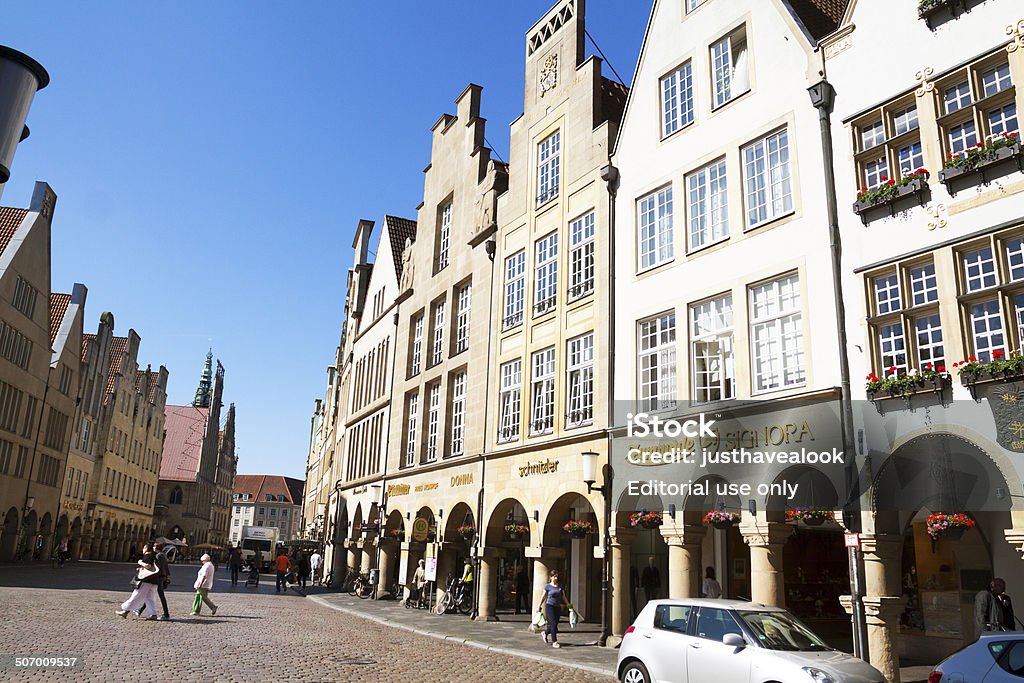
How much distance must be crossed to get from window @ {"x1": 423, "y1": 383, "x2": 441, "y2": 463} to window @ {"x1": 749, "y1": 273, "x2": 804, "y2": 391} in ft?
53.8

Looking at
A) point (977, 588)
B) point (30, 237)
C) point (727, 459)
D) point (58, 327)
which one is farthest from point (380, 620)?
point (58, 327)

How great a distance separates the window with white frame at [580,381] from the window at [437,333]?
10.8 m

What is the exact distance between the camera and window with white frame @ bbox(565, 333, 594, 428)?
2158cm

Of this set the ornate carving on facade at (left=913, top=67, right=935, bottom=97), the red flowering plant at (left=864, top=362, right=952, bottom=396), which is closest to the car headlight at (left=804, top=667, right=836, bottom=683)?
the red flowering plant at (left=864, top=362, right=952, bottom=396)

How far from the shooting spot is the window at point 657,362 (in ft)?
62.5

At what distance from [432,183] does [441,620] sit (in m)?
19.6

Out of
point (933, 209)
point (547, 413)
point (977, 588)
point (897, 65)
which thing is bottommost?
point (977, 588)

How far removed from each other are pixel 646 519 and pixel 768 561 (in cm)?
343

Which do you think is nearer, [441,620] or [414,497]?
[441,620]

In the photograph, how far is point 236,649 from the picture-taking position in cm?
1498

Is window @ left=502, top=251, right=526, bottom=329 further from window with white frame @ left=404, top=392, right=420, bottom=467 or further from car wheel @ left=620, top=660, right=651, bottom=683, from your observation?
car wheel @ left=620, top=660, right=651, bottom=683

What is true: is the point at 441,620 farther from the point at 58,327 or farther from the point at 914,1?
the point at 58,327

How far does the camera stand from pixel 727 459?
54.4 ft

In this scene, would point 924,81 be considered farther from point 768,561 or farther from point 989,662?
point 989,662
